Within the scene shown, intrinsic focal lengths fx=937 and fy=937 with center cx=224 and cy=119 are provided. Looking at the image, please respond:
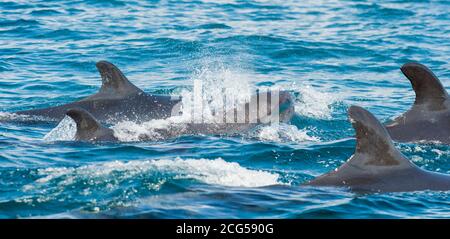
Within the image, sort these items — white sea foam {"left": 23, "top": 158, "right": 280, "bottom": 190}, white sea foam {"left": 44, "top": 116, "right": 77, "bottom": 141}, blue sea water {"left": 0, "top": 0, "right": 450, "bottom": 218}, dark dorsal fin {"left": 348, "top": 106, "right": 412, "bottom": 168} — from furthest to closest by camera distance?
white sea foam {"left": 44, "top": 116, "right": 77, "bottom": 141} < white sea foam {"left": 23, "top": 158, "right": 280, "bottom": 190} < dark dorsal fin {"left": 348, "top": 106, "right": 412, "bottom": 168} < blue sea water {"left": 0, "top": 0, "right": 450, "bottom": 218}

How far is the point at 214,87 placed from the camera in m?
22.5

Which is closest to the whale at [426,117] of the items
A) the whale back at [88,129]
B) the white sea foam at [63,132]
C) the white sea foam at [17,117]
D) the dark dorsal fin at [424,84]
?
the dark dorsal fin at [424,84]

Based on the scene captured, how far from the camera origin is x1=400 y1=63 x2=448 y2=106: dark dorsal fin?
15.9 m

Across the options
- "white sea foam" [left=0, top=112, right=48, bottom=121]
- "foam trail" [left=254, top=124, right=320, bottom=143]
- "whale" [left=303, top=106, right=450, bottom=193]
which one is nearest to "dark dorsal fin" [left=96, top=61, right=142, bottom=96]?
"white sea foam" [left=0, top=112, right=48, bottom=121]

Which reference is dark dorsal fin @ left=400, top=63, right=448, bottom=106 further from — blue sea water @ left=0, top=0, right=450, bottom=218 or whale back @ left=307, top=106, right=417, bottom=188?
whale back @ left=307, top=106, right=417, bottom=188

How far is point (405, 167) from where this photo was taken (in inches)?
496

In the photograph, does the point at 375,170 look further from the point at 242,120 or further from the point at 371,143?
the point at 242,120

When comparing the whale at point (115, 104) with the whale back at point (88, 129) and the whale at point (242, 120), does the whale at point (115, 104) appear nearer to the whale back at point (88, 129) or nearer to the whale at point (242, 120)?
the whale at point (242, 120)

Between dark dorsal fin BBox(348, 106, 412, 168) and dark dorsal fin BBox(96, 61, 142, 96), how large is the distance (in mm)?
7601

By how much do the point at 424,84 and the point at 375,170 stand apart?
4196mm

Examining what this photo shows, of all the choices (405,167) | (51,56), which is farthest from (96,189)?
(51,56)

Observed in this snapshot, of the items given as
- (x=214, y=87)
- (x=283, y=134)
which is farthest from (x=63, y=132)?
(x=214, y=87)

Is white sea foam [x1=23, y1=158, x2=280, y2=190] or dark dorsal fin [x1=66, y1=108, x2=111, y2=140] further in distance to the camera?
dark dorsal fin [x1=66, y1=108, x2=111, y2=140]

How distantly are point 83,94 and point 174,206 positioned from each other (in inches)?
457
